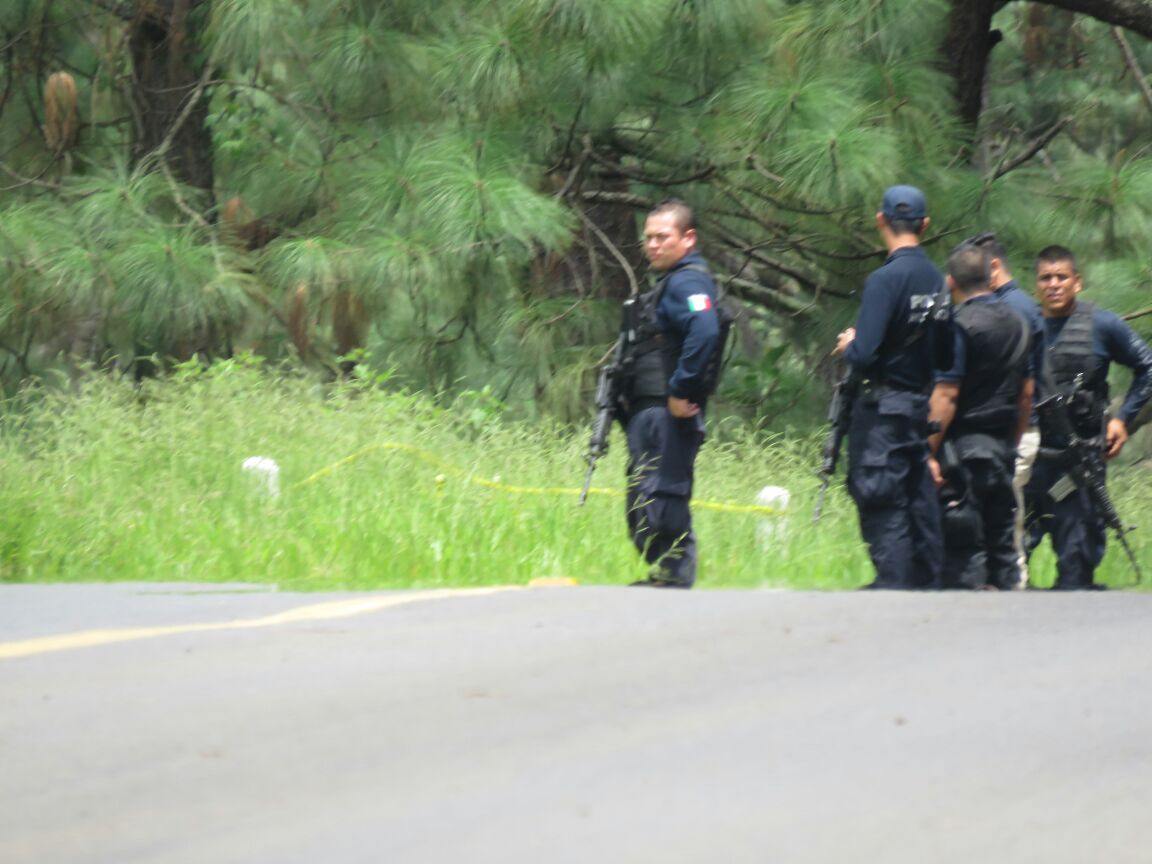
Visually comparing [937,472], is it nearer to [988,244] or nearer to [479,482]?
[988,244]

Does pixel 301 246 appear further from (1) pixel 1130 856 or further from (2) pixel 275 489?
(1) pixel 1130 856

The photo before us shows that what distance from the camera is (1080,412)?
8719 mm

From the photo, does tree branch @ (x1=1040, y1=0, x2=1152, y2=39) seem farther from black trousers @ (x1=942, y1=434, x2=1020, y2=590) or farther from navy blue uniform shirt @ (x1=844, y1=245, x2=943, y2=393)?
navy blue uniform shirt @ (x1=844, y1=245, x2=943, y2=393)

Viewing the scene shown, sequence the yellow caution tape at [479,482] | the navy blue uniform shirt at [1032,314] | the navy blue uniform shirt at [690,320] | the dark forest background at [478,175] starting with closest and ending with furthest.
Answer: the navy blue uniform shirt at [690,320] < the navy blue uniform shirt at [1032,314] < the yellow caution tape at [479,482] < the dark forest background at [478,175]

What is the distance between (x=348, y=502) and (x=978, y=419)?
121 inches

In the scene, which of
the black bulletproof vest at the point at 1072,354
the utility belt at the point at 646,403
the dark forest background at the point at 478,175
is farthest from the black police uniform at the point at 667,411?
the dark forest background at the point at 478,175

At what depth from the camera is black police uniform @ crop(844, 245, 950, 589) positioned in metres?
7.57

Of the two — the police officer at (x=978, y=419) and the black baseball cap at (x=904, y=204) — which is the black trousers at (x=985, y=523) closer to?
the police officer at (x=978, y=419)

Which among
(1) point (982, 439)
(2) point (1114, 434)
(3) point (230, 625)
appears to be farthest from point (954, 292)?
(3) point (230, 625)

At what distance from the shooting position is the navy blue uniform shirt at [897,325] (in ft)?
24.8

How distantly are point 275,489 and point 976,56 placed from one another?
269 inches

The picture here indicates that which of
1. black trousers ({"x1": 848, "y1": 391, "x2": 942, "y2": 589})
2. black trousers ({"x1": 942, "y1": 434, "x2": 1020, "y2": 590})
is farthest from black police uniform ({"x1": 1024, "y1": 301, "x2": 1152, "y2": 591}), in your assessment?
black trousers ({"x1": 848, "y1": 391, "x2": 942, "y2": 589})

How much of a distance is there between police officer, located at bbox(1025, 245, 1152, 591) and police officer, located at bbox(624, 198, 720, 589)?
1874 mm

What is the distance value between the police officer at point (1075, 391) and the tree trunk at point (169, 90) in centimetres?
718
